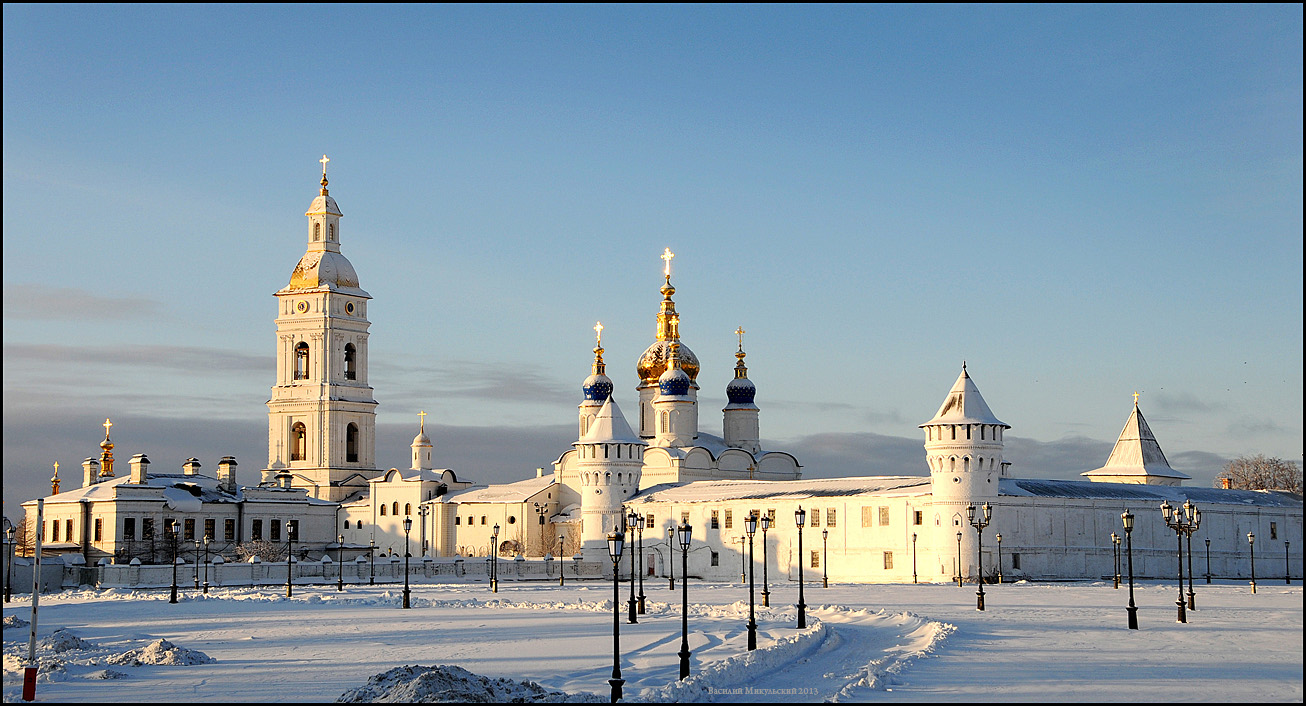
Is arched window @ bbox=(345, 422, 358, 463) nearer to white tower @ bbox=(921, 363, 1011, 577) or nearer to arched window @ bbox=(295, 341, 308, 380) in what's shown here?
arched window @ bbox=(295, 341, 308, 380)

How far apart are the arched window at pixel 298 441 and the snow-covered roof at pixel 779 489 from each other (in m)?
29.5

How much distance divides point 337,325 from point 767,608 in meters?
63.8

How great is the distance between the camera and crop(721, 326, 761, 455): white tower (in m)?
95.1

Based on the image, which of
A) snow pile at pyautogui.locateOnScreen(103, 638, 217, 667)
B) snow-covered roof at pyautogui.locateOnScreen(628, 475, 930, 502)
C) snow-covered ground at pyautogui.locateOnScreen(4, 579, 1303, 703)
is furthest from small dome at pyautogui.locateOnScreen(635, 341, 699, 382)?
snow pile at pyautogui.locateOnScreen(103, 638, 217, 667)

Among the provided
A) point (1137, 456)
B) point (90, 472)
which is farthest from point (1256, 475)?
point (90, 472)

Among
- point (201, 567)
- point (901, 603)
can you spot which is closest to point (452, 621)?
point (901, 603)

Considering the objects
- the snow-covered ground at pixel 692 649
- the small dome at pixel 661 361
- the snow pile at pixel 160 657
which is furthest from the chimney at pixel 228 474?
the snow pile at pixel 160 657

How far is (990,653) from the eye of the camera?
30031mm

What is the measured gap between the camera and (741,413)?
95625 mm

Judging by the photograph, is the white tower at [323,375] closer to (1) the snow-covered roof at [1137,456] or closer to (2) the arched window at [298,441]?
(2) the arched window at [298,441]

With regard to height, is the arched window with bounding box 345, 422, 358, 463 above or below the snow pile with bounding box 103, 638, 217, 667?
above

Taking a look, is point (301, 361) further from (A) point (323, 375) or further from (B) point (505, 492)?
(B) point (505, 492)

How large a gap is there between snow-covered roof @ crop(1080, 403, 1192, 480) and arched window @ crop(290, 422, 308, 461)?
5098cm

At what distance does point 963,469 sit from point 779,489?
1344 cm
